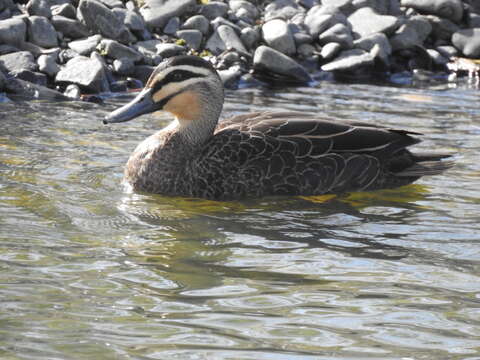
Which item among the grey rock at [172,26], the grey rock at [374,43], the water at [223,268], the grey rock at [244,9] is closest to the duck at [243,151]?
the water at [223,268]

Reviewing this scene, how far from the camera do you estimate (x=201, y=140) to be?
26.2 feet

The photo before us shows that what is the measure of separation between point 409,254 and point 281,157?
183 cm

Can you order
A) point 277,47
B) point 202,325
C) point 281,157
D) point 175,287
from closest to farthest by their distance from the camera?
point 202,325, point 175,287, point 281,157, point 277,47

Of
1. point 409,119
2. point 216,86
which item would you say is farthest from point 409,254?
point 409,119

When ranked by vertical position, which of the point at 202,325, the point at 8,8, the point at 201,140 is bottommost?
the point at 202,325

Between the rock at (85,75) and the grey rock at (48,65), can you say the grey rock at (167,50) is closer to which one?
the rock at (85,75)

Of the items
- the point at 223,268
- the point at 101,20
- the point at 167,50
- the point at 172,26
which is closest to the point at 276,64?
the point at 167,50

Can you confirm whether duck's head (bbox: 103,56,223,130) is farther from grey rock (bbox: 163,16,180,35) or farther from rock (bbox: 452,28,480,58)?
rock (bbox: 452,28,480,58)

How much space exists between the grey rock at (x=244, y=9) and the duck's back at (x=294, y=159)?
27.4 ft

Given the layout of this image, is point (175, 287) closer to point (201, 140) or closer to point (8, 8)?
point (201, 140)

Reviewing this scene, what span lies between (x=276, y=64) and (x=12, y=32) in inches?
162

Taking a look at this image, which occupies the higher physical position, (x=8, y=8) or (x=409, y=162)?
(x=8, y=8)

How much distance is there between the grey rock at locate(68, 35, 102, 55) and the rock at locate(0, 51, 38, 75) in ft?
3.09

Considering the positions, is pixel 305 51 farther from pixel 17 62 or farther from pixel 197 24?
pixel 17 62
